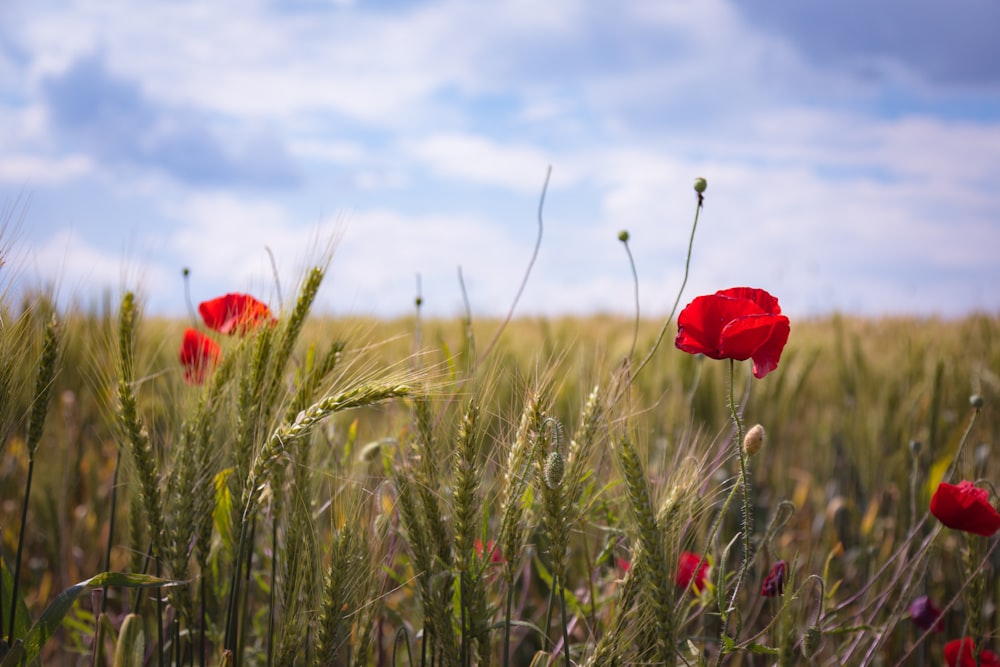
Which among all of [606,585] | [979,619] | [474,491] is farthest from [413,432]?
[979,619]

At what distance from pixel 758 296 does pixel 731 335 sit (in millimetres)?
131

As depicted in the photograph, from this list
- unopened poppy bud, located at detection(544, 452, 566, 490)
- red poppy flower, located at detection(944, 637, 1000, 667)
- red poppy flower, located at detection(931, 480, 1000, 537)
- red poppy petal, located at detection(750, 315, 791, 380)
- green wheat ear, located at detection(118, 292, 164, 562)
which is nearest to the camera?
unopened poppy bud, located at detection(544, 452, 566, 490)

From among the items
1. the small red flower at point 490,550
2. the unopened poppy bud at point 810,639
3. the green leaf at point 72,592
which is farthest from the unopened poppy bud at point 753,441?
the green leaf at point 72,592

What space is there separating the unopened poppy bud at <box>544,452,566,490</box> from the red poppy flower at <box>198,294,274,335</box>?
0.60 metres

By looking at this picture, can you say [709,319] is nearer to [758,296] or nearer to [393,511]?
[758,296]

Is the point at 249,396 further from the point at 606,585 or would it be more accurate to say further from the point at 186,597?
the point at 606,585

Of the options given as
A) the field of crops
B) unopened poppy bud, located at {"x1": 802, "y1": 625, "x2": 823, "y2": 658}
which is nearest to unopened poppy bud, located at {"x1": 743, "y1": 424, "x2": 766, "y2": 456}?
the field of crops

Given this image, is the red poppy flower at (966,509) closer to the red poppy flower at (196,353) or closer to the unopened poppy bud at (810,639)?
the unopened poppy bud at (810,639)

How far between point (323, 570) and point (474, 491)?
0.91 feet

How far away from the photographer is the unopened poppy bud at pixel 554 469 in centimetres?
96

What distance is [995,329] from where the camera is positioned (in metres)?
4.66

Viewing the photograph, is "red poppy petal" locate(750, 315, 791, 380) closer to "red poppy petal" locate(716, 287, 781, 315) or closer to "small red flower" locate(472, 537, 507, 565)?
"red poppy petal" locate(716, 287, 781, 315)

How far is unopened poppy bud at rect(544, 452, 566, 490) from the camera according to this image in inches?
37.9

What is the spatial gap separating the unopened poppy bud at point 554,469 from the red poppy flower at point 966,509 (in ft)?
2.44
